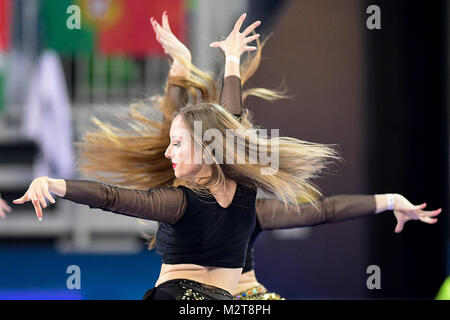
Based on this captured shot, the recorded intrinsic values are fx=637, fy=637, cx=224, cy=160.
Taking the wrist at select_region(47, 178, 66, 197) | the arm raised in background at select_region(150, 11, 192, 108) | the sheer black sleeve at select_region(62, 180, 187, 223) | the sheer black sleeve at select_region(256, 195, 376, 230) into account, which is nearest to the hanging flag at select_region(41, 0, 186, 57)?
the arm raised in background at select_region(150, 11, 192, 108)

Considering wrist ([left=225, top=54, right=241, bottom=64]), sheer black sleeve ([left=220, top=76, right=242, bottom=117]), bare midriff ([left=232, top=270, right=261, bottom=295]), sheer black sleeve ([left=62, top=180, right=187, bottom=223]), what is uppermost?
wrist ([left=225, top=54, right=241, bottom=64])

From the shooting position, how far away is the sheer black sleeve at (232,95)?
183 cm

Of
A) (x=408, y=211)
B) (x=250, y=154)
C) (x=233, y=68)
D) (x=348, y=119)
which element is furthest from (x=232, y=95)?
(x=348, y=119)

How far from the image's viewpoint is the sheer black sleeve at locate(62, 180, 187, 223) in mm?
1544

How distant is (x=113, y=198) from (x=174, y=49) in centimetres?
54

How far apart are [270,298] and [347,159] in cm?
192

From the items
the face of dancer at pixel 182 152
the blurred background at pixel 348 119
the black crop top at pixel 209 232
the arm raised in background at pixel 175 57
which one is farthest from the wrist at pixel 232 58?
the blurred background at pixel 348 119

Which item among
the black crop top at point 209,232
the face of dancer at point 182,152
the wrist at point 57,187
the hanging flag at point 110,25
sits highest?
the hanging flag at point 110,25

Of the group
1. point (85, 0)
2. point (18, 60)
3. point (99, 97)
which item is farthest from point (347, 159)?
point (18, 60)

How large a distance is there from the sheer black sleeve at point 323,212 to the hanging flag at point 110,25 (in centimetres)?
281

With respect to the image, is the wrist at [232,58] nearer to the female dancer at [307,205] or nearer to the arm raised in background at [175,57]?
the female dancer at [307,205]

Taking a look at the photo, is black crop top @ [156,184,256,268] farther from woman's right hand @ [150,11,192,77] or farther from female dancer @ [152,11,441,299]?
woman's right hand @ [150,11,192,77]

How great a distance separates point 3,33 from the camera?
5.48 metres

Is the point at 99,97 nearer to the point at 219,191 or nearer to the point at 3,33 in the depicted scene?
the point at 3,33
